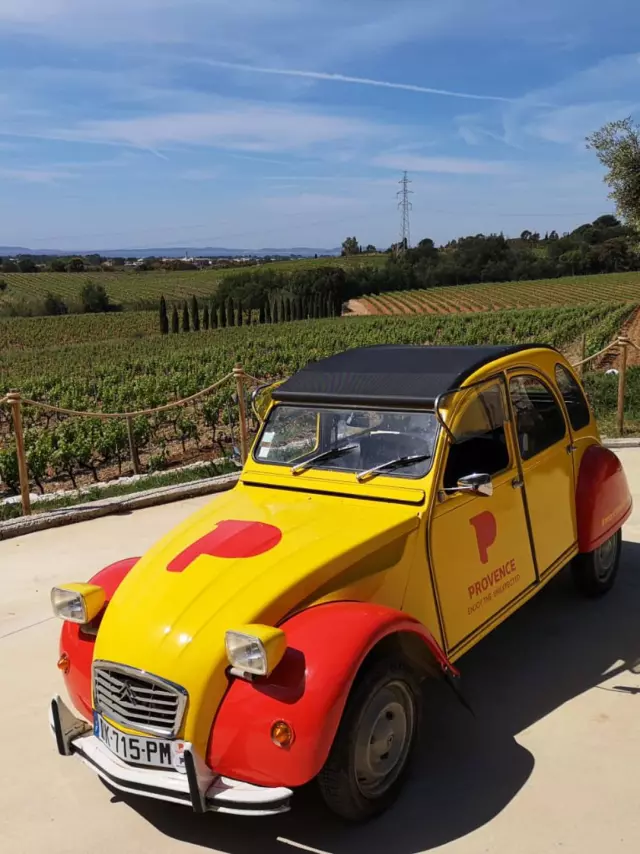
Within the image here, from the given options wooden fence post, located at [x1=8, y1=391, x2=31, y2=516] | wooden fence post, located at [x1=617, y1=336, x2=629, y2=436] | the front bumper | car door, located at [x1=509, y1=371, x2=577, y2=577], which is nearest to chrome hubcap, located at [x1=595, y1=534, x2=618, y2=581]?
car door, located at [x1=509, y1=371, x2=577, y2=577]

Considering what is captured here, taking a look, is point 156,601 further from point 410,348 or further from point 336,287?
point 336,287

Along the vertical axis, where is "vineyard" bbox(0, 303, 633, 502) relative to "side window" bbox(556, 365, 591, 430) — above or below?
below

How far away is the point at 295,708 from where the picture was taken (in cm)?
291

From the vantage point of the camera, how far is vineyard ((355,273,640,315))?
69.1 metres

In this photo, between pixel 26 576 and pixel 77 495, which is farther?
pixel 77 495

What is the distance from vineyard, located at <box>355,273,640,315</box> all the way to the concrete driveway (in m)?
61.2

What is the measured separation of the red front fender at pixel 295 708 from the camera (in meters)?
2.89

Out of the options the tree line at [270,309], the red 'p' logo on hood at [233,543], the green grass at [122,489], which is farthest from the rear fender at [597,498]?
the tree line at [270,309]

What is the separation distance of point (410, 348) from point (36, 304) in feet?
326

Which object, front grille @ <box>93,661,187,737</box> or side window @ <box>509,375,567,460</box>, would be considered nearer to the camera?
front grille @ <box>93,661,187,737</box>

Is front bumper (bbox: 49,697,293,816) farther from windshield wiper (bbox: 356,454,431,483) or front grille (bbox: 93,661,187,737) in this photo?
windshield wiper (bbox: 356,454,431,483)

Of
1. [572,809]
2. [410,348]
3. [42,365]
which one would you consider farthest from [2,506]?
[42,365]

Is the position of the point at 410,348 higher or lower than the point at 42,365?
higher

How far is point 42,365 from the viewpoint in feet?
142
